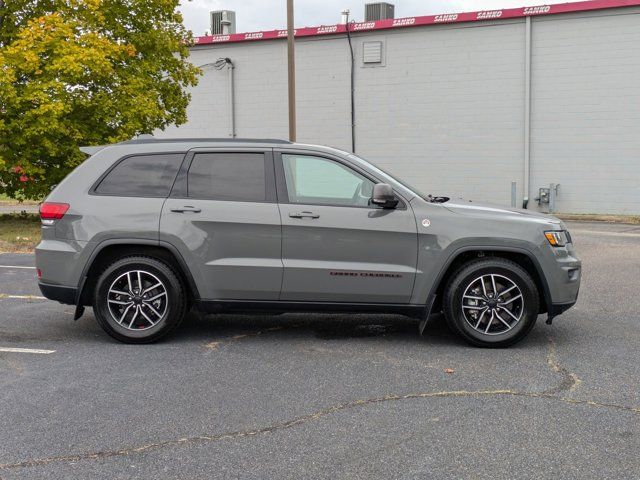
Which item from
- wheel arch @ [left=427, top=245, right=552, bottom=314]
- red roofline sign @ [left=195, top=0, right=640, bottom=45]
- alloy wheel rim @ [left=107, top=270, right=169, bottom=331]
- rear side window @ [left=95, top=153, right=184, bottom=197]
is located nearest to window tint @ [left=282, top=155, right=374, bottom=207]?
wheel arch @ [left=427, top=245, right=552, bottom=314]

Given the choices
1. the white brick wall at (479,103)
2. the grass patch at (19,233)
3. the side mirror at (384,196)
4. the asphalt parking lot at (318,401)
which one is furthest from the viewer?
the white brick wall at (479,103)

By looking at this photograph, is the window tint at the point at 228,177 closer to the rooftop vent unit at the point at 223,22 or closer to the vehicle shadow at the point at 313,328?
the vehicle shadow at the point at 313,328

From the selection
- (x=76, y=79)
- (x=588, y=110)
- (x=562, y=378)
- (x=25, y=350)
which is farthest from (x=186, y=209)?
(x=588, y=110)

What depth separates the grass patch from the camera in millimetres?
13555

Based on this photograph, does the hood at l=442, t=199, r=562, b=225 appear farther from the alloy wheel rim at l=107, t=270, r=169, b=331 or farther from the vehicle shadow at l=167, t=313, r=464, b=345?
the alloy wheel rim at l=107, t=270, r=169, b=331

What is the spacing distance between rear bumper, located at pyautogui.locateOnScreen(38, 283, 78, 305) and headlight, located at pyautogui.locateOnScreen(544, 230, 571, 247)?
4084 mm

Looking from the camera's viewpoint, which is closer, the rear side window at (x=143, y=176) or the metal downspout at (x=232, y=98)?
the rear side window at (x=143, y=176)

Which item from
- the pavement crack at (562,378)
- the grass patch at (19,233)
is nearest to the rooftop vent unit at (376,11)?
the grass patch at (19,233)

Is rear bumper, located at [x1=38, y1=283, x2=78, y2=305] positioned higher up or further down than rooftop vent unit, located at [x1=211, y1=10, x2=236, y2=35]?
further down

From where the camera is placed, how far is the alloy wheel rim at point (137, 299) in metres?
6.13

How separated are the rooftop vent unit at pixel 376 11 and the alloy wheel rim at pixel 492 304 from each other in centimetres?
2176

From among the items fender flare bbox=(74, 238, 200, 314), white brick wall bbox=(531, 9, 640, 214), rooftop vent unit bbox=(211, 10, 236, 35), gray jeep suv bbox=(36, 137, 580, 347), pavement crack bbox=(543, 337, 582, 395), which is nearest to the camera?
pavement crack bbox=(543, 337, 582, 395)

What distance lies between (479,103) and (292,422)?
20292 mm

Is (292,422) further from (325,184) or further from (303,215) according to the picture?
(325,184)
